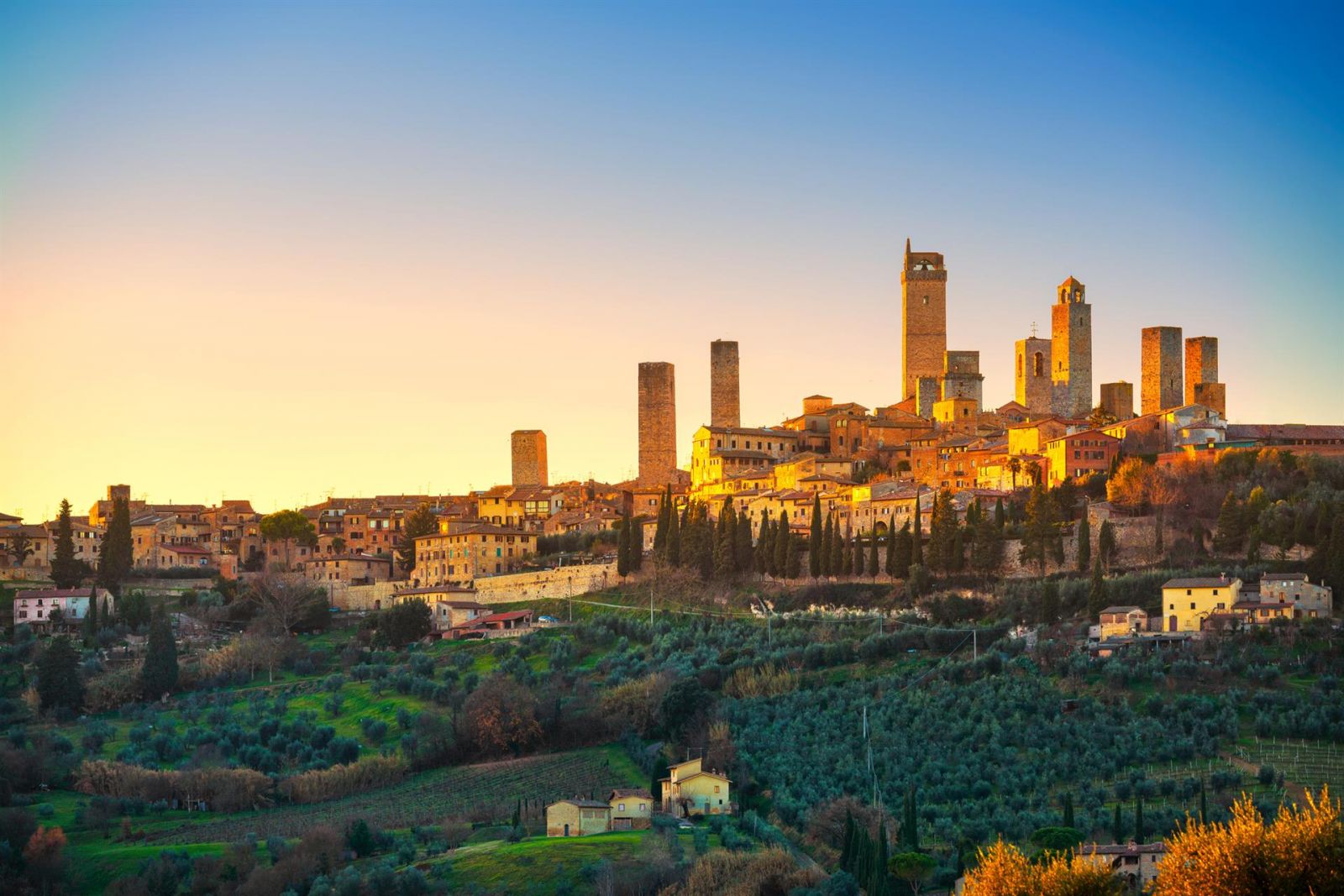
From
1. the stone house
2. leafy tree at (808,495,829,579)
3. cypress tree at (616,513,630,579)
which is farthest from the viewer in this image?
cypress tree at (616,513,630,579)

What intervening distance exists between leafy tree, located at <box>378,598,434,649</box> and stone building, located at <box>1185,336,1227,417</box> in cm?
2729

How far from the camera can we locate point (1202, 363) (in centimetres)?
6806

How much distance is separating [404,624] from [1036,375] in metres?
26.3

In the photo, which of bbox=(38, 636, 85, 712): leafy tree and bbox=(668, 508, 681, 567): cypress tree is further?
bbox=(668, 508, 681, 567): cypress tree

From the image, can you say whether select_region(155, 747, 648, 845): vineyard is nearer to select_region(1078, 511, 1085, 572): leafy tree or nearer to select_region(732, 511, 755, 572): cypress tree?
select_region(732, 511, 755, 572): cypress tree

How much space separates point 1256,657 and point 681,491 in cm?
2968

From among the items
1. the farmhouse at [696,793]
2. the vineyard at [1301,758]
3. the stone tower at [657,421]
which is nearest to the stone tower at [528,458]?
the stone tower at [657,421]

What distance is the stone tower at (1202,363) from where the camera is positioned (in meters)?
68.1

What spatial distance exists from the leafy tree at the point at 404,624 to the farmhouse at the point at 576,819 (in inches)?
684

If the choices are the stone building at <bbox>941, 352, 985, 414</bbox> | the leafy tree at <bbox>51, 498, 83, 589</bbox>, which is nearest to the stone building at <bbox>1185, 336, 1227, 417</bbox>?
the stone building at <bbox>941, 352, 985, 414</bbox>

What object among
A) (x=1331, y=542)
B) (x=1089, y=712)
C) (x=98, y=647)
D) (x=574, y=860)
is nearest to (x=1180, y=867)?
(x=574, y=860)

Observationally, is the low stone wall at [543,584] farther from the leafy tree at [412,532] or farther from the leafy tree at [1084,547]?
the leafy tree at [1084,547]

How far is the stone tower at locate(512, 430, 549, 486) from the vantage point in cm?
8050

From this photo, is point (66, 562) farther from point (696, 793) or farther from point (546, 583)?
point (696, 793)
